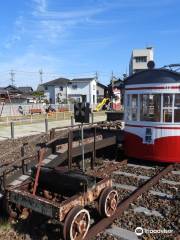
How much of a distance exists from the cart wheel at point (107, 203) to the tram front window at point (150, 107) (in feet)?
15.4

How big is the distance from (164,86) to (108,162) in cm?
347

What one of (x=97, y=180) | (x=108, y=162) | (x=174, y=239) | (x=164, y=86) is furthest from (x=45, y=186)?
(x=164, y=86)

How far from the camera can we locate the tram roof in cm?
1022

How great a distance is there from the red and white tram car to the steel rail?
842 mm

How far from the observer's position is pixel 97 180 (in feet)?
22.2

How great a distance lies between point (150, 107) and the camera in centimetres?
1082

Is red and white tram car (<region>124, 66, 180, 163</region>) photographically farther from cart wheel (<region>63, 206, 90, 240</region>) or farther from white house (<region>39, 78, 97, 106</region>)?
white house (<region>39, 78, 97, 106</region>)

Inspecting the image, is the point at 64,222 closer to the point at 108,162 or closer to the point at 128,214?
the point at 128,214

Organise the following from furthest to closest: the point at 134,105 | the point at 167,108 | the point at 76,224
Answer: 1. the point at 134,105
2. the point at 167,108
3. the point at 76,224

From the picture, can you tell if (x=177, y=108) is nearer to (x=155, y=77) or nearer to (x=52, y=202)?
(x=155, y=77)

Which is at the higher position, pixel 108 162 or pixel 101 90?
pixel 101 90

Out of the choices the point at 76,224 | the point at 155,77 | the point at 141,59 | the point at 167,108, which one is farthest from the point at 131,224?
the point at 141,59

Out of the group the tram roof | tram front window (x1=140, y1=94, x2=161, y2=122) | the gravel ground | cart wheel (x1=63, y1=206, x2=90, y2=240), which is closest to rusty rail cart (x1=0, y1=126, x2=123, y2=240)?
cart wheel (x1=63, y1=206, x2=90, y2=240)

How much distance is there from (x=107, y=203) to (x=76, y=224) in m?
1.15
